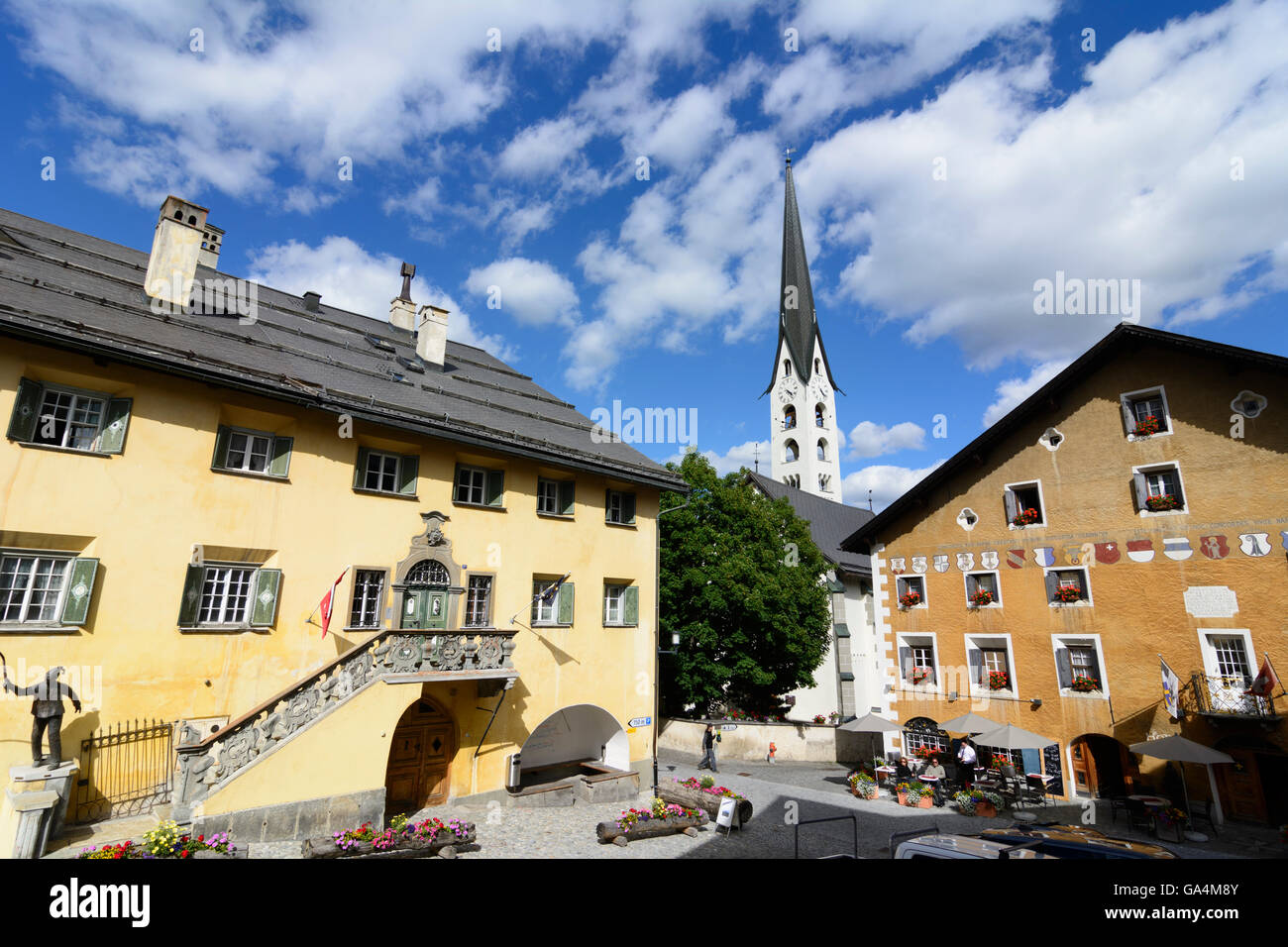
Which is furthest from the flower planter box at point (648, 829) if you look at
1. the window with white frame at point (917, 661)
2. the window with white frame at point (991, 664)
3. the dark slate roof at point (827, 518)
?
the dark slate roof at point (827, 518)

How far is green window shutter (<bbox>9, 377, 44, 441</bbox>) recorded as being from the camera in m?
12.8

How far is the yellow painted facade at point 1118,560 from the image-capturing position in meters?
17.5

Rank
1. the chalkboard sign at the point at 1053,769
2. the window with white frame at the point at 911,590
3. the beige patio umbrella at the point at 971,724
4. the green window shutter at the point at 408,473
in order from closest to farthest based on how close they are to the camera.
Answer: the green window shutter at the point at 408,473, the chalkboard sign at the point at 1053,769, the beige patio umbrella at the point at 971,724, the window with white frame at the point at 911,590

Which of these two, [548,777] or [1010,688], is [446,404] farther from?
[1010,688]

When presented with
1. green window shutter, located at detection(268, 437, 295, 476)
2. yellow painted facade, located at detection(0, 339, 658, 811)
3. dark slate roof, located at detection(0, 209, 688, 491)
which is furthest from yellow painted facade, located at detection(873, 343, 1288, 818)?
green window shutter, located at detection(268, 437, 295, 476)

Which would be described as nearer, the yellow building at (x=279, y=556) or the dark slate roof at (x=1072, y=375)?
the yellow building at (x=279, y=556)

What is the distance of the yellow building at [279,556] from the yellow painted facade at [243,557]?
0.05 meters

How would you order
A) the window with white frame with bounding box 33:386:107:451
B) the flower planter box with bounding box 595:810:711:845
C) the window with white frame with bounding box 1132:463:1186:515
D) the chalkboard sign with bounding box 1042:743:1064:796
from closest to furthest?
the window with white frame with bounding box 33:386:107:451 < the flower planter box with bounding box 595:810:711:845 < the window with white frame with bounding box 1132:463:1186:515 < the chalkboard sign with bounding box 1042:743:1064:796

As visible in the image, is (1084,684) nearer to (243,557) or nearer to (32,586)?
(243,557)

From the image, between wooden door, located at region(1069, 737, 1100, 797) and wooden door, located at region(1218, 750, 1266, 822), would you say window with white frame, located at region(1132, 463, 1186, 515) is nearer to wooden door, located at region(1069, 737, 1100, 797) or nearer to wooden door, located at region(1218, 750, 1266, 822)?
wooden door, located at region(1218, 750, 1266, 822)

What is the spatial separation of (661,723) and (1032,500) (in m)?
17.8

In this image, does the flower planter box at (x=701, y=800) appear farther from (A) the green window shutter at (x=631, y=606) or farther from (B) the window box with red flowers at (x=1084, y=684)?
(B) the window box with red flowers at (x=1084, y=684)

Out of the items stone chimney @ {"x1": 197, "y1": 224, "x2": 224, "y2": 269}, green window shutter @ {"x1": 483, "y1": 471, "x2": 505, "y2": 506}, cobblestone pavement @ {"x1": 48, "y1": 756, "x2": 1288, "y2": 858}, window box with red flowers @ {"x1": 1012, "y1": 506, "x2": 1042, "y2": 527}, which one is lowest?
cobblestone pavement @ {"x1": 48, "y1": 756, "x2": 1288, "y2": 858}

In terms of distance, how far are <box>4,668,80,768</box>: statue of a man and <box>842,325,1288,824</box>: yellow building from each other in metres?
22.7
